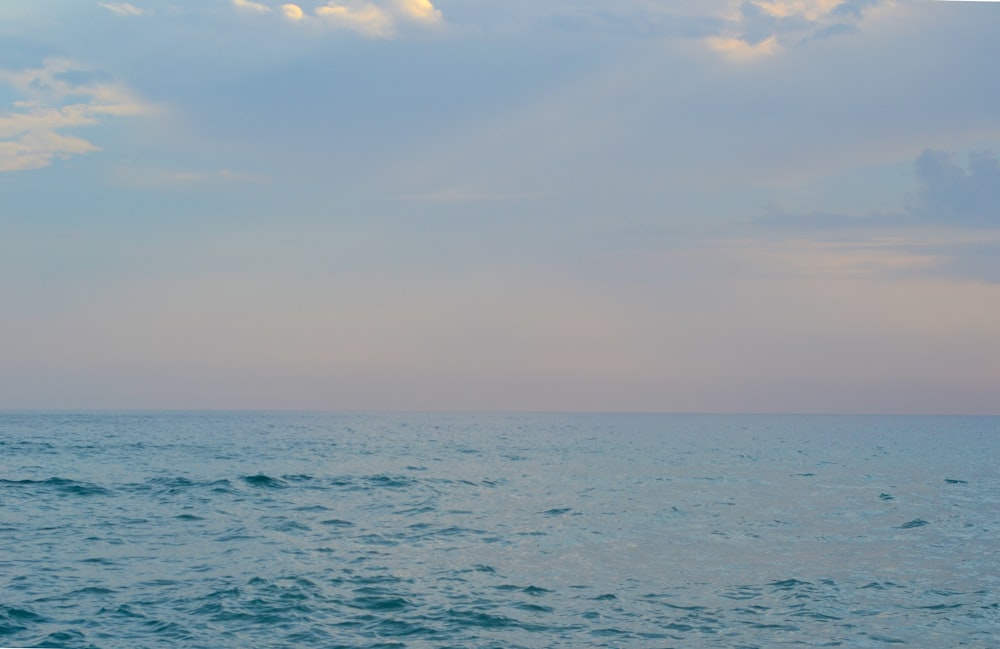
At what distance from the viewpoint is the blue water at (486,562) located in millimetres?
16219

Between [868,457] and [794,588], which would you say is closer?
[794,588]

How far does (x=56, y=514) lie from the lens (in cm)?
2962

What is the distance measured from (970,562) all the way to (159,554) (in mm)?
23727

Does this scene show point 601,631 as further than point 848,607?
No

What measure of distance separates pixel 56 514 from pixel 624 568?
837 inches

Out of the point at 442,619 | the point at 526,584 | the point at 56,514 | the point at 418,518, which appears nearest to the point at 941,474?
the point at 418,518

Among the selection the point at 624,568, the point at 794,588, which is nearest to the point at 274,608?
the point at 624,568

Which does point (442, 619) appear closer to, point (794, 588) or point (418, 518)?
point (794, 588)

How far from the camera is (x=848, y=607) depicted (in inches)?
723

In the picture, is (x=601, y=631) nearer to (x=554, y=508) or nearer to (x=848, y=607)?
(x=848, y=607)

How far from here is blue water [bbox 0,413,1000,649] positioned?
53.2ft

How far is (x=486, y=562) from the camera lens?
2273 cm

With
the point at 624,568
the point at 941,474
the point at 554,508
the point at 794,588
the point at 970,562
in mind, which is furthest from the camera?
the point at 941,474

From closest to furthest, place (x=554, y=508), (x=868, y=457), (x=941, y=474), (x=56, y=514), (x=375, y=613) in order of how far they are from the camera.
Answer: (x=375, y=613), (x=56, y=514), (x=554, y=508), (x=941, y=474), (x=868, y=457)
